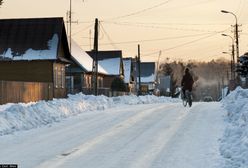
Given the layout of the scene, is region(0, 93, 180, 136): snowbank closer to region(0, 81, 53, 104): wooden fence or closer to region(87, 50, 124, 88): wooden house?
region(0, 81, 53, 104): wooden fence

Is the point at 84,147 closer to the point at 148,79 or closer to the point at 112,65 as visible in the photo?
the point at 112,65

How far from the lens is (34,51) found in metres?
46.8

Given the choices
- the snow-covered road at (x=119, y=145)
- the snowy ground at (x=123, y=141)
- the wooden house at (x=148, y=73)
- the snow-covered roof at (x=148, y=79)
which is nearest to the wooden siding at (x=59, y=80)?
the snowy ground at (x=123, y=141)

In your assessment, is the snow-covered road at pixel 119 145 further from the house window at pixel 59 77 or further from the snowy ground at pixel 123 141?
the house window at pixel 59 77

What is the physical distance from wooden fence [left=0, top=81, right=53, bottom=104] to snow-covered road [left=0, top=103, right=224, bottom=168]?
31.6 ft

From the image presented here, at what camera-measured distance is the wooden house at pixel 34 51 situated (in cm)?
4628

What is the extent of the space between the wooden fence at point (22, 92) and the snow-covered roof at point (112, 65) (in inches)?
1919

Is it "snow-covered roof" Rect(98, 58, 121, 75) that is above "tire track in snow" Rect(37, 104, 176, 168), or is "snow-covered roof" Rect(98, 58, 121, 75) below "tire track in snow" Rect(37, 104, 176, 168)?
above

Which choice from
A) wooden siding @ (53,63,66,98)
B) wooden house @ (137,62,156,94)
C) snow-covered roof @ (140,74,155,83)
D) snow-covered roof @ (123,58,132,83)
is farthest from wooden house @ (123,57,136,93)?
wooden siding @ (53,63,66,98)

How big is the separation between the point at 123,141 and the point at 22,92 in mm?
18644

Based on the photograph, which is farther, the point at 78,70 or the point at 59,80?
the point at 78,70

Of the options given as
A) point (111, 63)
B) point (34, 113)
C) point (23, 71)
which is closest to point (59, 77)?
point (23, 71)

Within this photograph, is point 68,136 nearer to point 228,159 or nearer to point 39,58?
point 228,159

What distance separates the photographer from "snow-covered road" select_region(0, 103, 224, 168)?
10.9 meters
